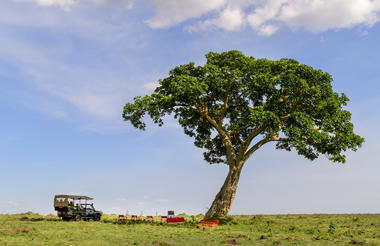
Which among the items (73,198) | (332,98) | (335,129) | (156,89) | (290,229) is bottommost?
(290,229)

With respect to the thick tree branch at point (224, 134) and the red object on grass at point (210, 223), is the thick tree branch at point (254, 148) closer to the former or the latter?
the thick tree branch at point (224, 134)

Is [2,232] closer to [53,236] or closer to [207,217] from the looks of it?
[53,236]

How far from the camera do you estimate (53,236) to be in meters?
22.3

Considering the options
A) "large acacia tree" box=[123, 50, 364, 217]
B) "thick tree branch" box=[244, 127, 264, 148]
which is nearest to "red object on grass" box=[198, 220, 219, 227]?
"large acacia tree" box=[123, 50, 364, 217]

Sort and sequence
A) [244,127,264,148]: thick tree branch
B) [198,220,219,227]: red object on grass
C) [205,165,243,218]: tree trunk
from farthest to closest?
1. [244,127,264,148]: thick tree branch
2. [205,165,243,218]: tree trunk
3. [198,220,219,227]: red object on grass

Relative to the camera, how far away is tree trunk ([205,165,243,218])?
3500cm

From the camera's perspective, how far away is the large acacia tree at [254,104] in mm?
32688

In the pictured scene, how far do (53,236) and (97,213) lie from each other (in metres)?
16.2

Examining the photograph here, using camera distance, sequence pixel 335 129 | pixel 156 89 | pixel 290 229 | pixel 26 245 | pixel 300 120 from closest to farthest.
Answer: pixel 26 245
pixel 290 229
pixel 300 120
pixel 335 129
pixel 156 89

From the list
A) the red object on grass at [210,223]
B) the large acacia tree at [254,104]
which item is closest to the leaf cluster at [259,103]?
the large acacia tree at [254,104]

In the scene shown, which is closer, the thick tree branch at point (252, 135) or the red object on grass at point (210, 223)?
the red object on grass at point (210, 223)

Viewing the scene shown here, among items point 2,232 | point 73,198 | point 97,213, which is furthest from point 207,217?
point 2,232

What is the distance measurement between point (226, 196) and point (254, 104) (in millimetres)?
9696

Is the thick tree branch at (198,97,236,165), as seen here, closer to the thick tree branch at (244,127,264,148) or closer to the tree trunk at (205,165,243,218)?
the tree trunk at (205,165,243,218)
